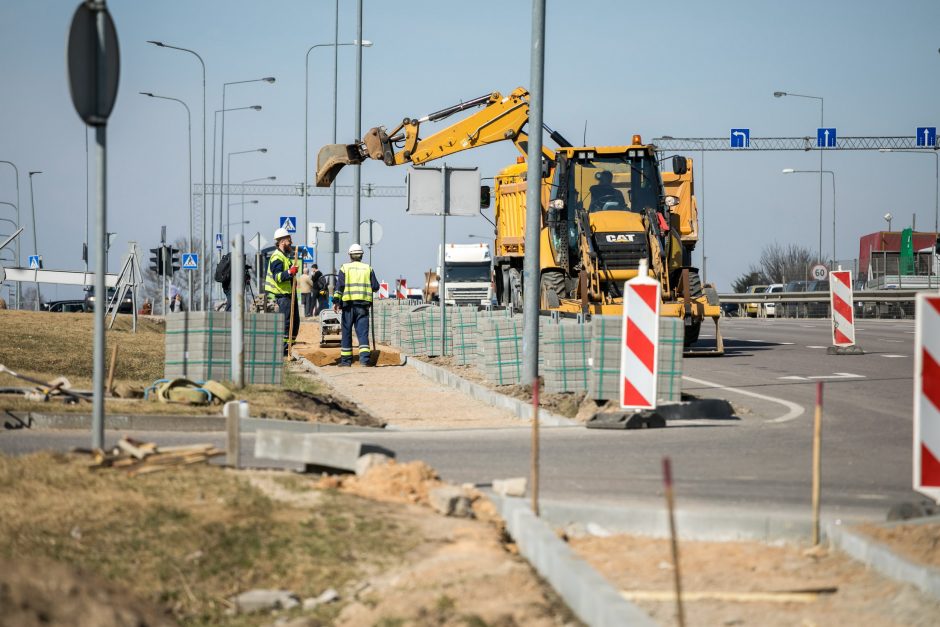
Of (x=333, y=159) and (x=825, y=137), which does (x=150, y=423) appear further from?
(x=825, y=137)

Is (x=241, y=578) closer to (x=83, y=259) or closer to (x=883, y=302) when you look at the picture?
(x=883, y=302)

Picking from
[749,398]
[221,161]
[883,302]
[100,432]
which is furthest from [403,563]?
[221,161]

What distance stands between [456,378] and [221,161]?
4466 cm

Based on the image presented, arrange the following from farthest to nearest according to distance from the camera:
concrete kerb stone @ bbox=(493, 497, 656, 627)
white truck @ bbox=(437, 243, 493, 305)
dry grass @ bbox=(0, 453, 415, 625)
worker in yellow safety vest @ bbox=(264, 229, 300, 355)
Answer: white truck @ bbox=(437, 243, 493, 305) < worker in yellow safety vest @ bbox=(264, 229, 300, 355) < dry grass @ bbox=(0, 453, 415, 625) < concrete kerb stone @ bbox=(493, 497, 656, 627)

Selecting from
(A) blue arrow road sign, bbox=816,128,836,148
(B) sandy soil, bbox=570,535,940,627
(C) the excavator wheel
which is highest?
(A) blue arrow road sign, bbox=816,128,836,148

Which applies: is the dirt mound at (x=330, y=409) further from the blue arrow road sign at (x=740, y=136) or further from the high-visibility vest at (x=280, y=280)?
the blue arrow road sign at (x=740, y=136)

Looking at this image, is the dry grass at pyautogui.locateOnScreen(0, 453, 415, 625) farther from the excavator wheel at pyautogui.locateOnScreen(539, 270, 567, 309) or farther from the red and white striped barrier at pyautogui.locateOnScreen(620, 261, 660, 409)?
the excavator wheel at pyautogui.locateOnScreen(539, 270, 567, 309)

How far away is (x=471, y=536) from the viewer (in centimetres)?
716

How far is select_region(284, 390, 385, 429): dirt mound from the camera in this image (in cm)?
1375

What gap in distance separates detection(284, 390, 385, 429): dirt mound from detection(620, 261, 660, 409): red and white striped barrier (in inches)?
102

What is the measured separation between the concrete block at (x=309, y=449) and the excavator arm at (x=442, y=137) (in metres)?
19.4

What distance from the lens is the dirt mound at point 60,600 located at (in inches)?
190

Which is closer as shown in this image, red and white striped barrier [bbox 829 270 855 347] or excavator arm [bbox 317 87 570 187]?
red and white striped barrier [bbox 829 270 855 347]

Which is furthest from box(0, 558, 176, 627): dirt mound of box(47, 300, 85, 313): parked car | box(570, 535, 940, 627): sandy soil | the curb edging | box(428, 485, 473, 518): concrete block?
box(47, 300, 85, 313): parked car
